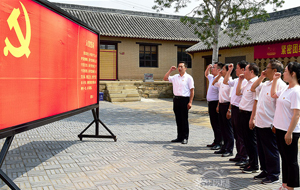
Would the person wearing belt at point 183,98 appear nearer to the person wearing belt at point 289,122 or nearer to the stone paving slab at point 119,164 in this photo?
the stone paving slab at point 119,164

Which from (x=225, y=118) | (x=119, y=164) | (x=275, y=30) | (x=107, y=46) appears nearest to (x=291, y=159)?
(x=225, y=118)

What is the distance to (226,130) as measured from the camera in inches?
239

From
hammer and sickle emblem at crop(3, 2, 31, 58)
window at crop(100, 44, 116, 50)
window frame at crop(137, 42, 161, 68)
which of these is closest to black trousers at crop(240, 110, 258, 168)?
hammer and sickle emblem at crop(3, 2, 31, 58)

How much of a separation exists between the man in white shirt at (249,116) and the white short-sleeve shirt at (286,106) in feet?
3.06

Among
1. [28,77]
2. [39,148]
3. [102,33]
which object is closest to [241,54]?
[102,33]

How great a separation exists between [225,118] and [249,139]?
3.67 feet

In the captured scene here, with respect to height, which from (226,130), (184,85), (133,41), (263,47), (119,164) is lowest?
(119,164)

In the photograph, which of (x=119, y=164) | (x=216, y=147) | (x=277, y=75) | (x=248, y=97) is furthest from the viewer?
(x=216, y=147)

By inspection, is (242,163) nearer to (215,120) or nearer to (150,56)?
(215,120)

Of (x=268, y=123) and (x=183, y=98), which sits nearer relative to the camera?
(x=268, y=123)

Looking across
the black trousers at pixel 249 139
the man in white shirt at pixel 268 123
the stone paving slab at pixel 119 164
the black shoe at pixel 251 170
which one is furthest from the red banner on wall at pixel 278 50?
the man in white shirt at pixel 268 123

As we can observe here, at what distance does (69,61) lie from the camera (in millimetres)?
5168

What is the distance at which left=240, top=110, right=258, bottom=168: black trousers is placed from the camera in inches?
193

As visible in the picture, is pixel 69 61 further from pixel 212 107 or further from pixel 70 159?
pixel 212 107
